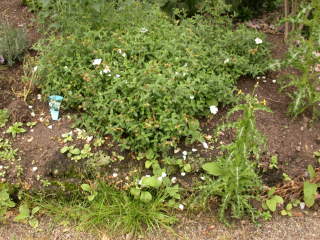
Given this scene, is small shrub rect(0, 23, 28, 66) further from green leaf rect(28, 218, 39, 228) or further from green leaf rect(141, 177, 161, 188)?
green leaf rect(141, 177, 161, 188)

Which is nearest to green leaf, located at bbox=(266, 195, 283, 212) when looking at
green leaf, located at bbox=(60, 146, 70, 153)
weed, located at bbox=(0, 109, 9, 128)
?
green leaf, located at bbox=(60, 146, 70, 153)

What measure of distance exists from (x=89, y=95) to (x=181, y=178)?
3.45 ft

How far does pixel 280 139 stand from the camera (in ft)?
11.6

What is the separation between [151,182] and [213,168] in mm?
465

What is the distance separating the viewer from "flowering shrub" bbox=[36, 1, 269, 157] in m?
3.35

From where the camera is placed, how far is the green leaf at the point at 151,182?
10.4ft

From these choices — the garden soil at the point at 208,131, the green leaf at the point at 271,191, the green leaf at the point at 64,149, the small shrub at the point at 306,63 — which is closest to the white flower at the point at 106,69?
the garden soil at the point at 208,131

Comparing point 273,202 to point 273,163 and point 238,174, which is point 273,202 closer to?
point 273,163

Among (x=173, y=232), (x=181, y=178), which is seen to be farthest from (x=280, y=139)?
(x=173, y=232)

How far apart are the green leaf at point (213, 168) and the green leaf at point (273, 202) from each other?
1.39 ft

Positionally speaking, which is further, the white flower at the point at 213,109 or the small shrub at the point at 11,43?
the small shrub at the point at 11,43

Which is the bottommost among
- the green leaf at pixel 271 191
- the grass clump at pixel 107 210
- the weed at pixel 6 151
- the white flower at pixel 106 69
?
the grass clump at pixel 107 210

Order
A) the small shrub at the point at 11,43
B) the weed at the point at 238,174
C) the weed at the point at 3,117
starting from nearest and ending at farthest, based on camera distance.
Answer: the weed at the point at 238,174, the weed at the point at 3,117, the small shrub at the point at 11,43

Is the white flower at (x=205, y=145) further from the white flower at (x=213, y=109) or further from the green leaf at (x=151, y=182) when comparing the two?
the green leaf at (x=151, y=182)
